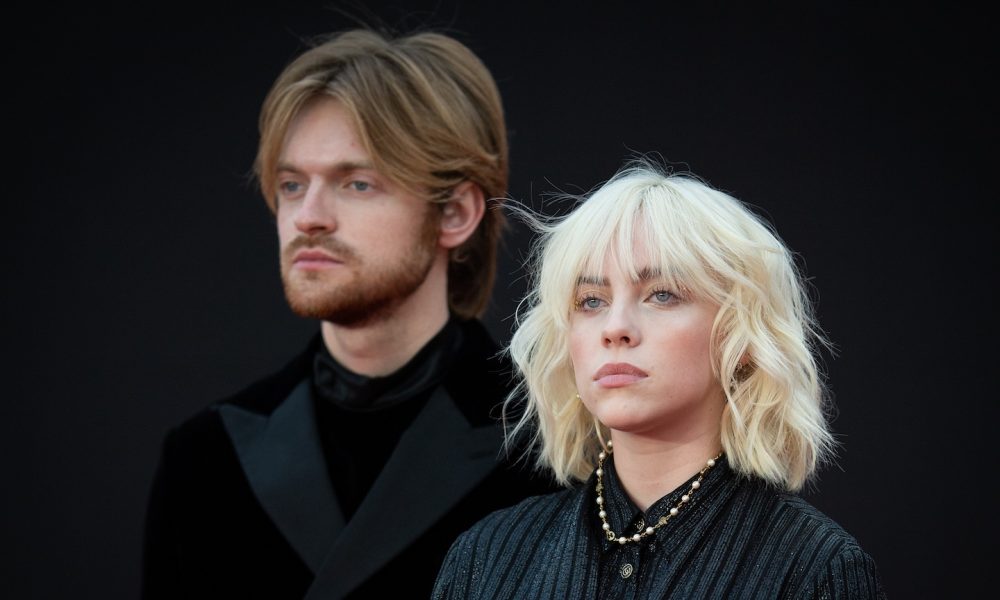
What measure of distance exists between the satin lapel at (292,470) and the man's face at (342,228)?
27 centimetres

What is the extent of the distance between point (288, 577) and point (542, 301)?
1.07 meters

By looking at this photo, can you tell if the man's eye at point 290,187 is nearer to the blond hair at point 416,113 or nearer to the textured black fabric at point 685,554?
the blond hair at point 416,113

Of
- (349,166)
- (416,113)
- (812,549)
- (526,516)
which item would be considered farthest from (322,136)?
(812,549)

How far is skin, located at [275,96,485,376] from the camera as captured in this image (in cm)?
368

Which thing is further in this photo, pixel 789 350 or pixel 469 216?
pixel 469 216

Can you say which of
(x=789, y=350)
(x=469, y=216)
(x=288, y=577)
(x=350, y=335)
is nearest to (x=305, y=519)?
(x=288, y=577)

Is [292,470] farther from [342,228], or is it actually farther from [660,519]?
[660,519]

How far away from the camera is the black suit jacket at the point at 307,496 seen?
3.56 metres

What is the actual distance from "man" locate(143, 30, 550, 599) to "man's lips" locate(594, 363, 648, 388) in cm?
96

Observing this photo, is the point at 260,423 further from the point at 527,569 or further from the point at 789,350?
the point at 789,350

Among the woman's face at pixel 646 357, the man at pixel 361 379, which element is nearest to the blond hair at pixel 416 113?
the man at pixel 361 379

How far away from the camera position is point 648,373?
2.66 meters

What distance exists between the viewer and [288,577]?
3.62 metres

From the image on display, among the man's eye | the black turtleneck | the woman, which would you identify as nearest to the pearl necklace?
the woman
